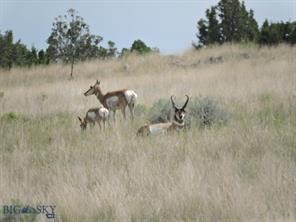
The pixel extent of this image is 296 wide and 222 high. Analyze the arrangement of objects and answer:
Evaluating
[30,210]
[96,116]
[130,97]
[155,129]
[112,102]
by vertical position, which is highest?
[130,97]

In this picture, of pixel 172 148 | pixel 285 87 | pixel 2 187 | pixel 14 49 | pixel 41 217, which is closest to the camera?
pixel 41 217

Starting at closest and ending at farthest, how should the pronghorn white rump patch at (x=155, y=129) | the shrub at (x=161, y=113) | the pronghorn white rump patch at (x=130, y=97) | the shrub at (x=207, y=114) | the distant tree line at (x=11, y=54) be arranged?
1. the pronghorn white rump patch at (x=155, y=129)
2. the shrub at (x=207, y=114)
3. the shrub at (x=161, y=113)
4. the pronghorn white rump patch at (x=130, y=97)
5. the distant tree line at (x=11, y=54)

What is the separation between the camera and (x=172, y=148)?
25.1ft

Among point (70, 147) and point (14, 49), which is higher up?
point (14, 49)

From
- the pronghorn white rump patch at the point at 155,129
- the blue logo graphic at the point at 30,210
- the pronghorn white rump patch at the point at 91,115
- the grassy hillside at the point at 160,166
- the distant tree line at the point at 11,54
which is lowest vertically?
the blue logo graphic at the point at 30,210

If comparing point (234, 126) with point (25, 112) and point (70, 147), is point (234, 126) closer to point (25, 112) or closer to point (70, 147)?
point (70, 147)

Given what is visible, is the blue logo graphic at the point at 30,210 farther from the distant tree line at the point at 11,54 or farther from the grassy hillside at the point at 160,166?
the distant tree line at the point at 11,54

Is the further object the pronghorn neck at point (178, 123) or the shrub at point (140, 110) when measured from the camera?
the shrub at point (140, 110)

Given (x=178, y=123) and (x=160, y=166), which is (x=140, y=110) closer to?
(x=178, y=123)

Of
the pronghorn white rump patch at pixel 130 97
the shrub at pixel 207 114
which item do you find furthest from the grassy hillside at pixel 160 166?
the pronghorn white rump patch at pixel 130 97

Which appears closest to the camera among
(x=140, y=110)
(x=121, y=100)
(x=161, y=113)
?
(x=161, y=113)

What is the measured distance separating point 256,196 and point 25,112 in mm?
10045

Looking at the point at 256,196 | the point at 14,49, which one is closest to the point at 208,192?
the point at 256,196

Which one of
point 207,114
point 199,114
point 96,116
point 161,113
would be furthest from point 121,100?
point 207,114
